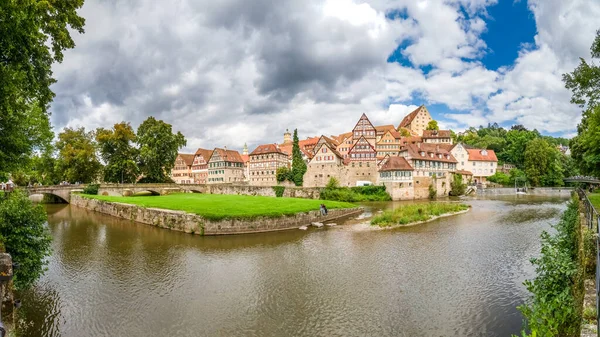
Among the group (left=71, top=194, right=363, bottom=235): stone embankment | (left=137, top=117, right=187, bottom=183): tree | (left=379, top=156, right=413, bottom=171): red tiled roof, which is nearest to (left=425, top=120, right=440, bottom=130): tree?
(left=379, top=156, right=413, bottom=171): red tiled roof

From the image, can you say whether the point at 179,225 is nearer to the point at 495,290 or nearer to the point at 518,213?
the point at 495,290

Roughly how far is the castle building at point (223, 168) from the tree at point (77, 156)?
88.4ft

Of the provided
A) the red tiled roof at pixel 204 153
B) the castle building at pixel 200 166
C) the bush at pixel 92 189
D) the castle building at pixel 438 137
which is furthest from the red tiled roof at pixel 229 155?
the castle building at pixel 438 137

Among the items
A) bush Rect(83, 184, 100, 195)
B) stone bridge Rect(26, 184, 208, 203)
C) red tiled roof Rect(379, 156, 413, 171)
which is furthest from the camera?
red tiled roof Rect(379, 156, 413, 171)

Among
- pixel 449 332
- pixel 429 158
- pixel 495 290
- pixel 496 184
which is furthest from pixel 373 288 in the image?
pixel 496 184

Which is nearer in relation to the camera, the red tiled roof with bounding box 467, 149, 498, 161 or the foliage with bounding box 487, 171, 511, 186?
the foliage with bounding box 487, 171, 511, 186

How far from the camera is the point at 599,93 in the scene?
65.0 ft

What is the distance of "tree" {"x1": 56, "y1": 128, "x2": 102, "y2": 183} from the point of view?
56.6 meters

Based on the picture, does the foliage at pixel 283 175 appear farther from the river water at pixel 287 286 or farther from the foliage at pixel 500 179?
the foliage at pixel 500 179

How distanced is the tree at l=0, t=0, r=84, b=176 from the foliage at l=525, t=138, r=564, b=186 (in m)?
84.6

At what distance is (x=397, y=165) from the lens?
5662cm

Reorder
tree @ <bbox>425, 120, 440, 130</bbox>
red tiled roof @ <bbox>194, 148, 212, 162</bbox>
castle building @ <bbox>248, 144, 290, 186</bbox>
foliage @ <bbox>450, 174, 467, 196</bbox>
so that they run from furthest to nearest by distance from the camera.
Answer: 1. tree @ <bbox>425, 120, 440, 130</bbox>
2. red tiled roof @ <bbox>194, 148, 212, 162</bbox>
3. castle building @ <bbox>248, 144, 290, 186</bbox>
4. foliage @ <bbox>450, 174, 467, 196</bbox>

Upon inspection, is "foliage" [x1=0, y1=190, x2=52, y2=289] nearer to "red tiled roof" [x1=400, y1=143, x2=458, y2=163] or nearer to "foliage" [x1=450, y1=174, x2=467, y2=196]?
"red tiled roof" [x1=400, y1=143, x2=458, y2=163]

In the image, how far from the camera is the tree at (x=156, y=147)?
57.5 metres
